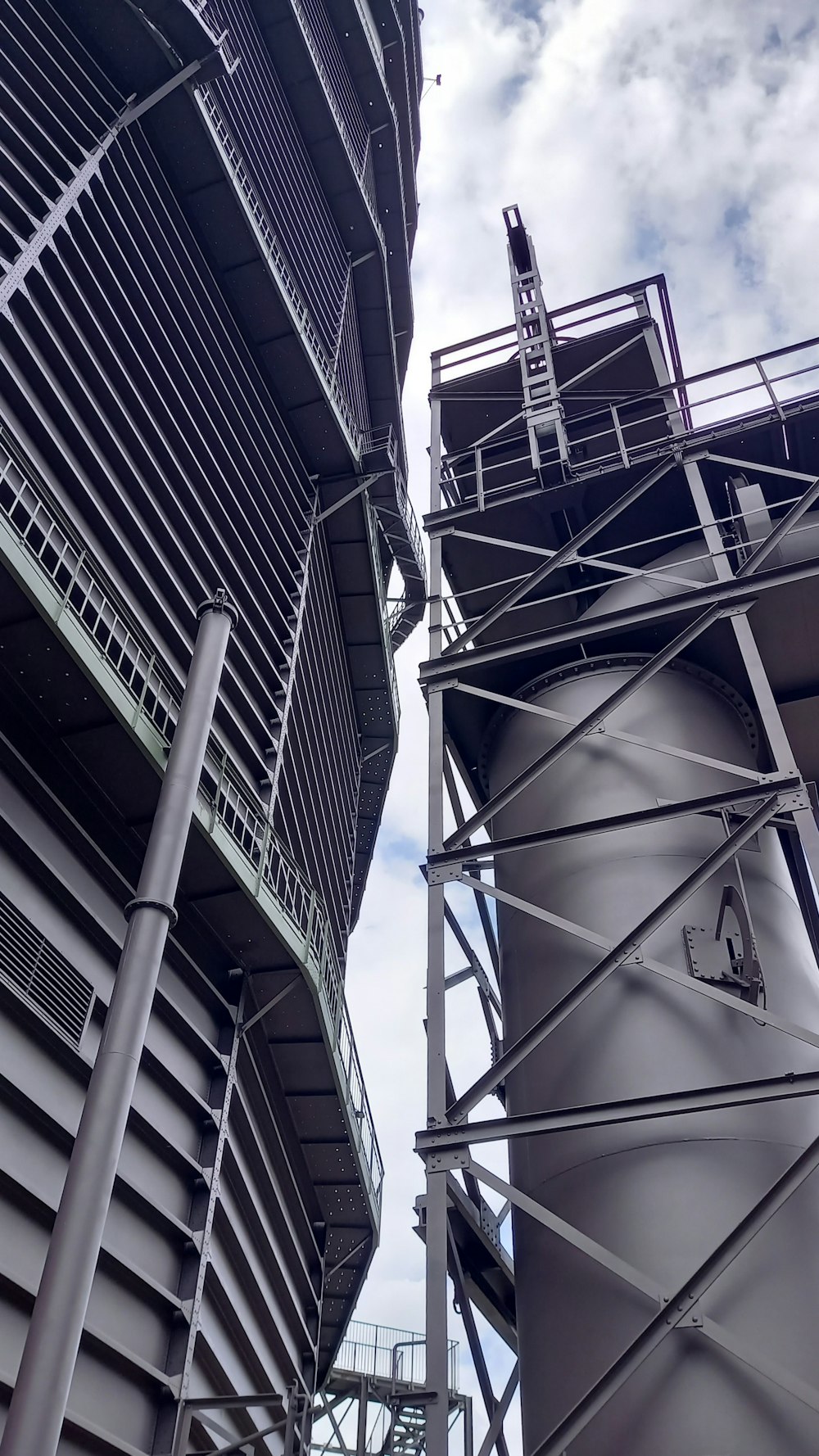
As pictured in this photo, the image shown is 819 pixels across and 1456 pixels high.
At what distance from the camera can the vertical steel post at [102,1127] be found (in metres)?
4.59

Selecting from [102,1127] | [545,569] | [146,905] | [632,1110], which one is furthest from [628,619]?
[102,1127]

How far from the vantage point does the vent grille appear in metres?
7.68

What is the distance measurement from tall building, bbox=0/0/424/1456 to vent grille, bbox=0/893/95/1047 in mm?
28

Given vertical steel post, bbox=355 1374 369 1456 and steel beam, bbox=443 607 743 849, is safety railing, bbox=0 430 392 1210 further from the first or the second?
vertical steel post, bbox=355 1374 369 1456

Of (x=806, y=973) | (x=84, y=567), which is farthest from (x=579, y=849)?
(x=84, y=567)

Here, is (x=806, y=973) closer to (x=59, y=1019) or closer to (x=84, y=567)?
(x=59, y=1019)

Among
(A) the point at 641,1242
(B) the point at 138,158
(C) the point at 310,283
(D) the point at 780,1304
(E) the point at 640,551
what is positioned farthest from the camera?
(C) the point at 310,283

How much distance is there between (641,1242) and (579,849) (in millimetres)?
2863

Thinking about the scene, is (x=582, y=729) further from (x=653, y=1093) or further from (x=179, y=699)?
(x=179, y=699)

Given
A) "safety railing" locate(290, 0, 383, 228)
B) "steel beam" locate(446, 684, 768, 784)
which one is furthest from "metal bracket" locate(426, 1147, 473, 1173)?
"safety railing" locate(290, 0, 383, 228)

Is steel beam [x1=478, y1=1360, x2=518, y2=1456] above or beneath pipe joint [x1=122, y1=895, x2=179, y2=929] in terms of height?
beneath

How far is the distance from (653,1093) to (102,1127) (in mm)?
3302

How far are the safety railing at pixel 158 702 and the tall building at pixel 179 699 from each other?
1.9 inches

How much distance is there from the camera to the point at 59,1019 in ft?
26.5
